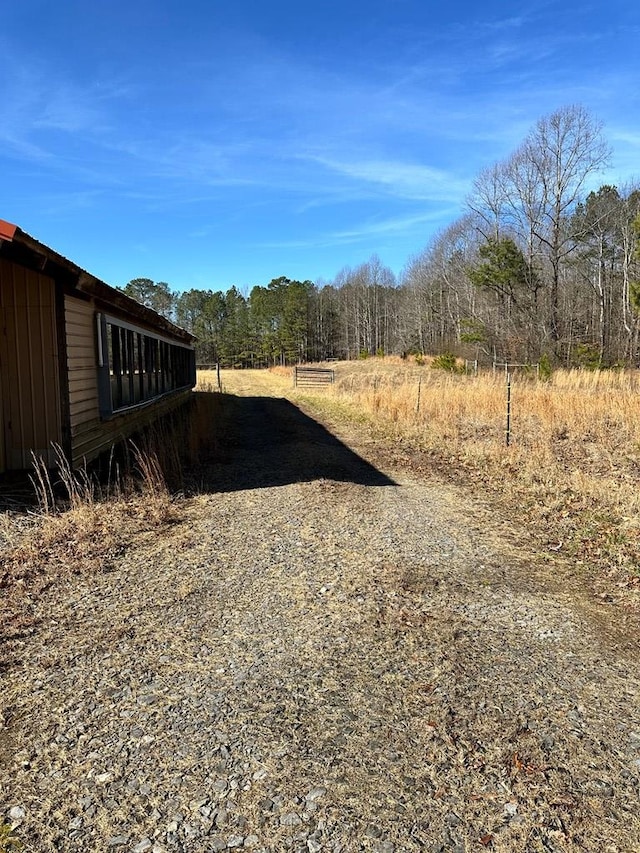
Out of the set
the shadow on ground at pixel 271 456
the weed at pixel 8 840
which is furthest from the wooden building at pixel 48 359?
the weed at pixel 8 840

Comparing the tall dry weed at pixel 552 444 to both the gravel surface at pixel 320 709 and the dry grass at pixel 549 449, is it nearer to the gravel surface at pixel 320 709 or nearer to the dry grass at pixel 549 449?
the dry grass at pixel 549 449

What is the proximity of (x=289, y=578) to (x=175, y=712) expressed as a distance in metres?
1.74

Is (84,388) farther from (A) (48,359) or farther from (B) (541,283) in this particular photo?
(B) (541,283)

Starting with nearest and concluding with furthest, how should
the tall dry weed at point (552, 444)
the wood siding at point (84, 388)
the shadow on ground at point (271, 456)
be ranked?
the tall dry weed at point (552, 444), the wood siding at point (84, 388), the shadow on ground at point (271, 456)

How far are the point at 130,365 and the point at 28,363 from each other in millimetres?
3418

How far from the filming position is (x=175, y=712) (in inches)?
104

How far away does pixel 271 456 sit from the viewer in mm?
9984

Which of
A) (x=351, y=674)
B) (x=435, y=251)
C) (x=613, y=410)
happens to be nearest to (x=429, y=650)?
(x=351, y=674)

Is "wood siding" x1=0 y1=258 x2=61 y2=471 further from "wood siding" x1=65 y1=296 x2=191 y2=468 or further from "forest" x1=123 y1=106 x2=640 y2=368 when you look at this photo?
"forest" x1=123 y1=106 x2=640 y2=368

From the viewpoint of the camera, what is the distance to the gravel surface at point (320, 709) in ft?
6.55

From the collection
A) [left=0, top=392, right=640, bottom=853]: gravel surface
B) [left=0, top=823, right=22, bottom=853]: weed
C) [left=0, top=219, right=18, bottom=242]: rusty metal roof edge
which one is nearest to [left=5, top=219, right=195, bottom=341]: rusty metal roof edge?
[left=0, top=219, right=18, bottom=242]: rusty metal roof edge

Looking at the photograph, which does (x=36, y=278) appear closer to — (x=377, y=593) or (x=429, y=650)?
(x=377, y=593)

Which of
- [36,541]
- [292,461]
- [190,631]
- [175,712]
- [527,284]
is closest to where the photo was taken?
[175,712]

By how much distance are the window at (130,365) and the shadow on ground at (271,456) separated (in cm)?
135
